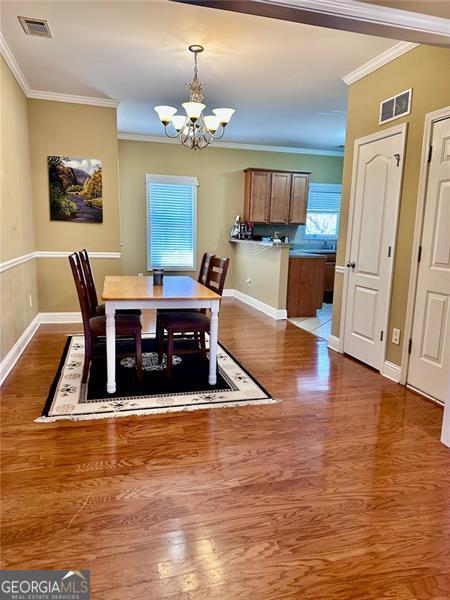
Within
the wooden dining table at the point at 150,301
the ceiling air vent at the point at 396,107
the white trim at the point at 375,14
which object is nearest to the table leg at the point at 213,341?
the wooden dining table at the point at 150,301

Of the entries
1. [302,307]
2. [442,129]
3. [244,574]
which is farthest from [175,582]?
[302,307]

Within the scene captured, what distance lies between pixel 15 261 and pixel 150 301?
1.67 meters

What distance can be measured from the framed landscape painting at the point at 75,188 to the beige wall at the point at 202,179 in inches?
68.1

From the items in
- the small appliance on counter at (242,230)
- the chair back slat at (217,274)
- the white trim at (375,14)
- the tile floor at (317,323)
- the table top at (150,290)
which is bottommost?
the tile floor at (317,323)

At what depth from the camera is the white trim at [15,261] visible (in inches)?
128

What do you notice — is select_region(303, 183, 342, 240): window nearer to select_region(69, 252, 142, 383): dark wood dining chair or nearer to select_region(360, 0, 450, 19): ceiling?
select_region(69, 252, 142, 383): dark wood dining chair

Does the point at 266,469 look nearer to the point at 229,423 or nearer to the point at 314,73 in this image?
the point at 229,423

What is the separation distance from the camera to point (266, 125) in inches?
224

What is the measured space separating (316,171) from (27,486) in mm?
7172

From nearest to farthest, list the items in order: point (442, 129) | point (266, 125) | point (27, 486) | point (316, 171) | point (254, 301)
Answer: point (27, 486)
point (442, 129)
point (266, 125)
point (254, 301)
point (316, 171)

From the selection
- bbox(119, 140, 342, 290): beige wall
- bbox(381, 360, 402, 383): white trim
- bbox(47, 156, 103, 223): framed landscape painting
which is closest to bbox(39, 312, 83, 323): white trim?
bbox(47, 156, 103, 223): framed landscape painting

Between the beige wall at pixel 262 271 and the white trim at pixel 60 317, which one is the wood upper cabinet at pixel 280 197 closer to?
the beige wall at pixel 262 271

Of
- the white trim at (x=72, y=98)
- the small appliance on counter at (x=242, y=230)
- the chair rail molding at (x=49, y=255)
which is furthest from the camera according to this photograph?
the small appliance on counter at (x=242, y=230)

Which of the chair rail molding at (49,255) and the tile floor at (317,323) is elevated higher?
the chair rail molding at (49,255)
